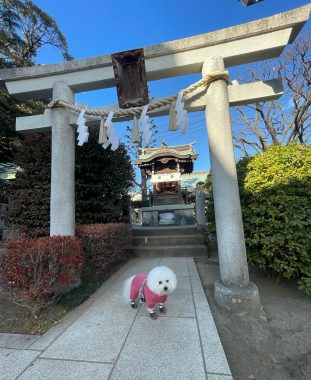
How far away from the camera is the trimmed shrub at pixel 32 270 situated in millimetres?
2871

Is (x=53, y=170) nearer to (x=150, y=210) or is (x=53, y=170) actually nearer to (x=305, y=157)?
(x=305, y=157)

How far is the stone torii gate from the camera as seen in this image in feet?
11.2

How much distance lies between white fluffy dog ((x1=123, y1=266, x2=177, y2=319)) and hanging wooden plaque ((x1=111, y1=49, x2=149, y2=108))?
9.10 ft

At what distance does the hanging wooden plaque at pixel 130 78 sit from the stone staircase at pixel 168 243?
433 centimetres

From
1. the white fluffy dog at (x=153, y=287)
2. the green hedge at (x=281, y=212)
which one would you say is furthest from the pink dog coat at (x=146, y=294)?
the green hedge at (x=281, y=212)

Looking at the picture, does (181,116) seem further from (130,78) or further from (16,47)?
(16,47)

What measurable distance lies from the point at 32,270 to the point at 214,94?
367cm

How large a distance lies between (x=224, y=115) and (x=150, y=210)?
8.40 metres

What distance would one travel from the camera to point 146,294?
297cm

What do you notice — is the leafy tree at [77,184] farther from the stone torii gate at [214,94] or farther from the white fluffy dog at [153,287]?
the white fluffy dog at [153,287]

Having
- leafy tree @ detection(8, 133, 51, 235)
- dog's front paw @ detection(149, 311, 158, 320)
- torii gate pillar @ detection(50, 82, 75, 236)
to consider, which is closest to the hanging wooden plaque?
torii gate pillar @ detection(50, 82, 75, 236)

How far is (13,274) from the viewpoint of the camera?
112 inches

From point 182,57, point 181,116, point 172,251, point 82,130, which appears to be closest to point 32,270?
point 82,130

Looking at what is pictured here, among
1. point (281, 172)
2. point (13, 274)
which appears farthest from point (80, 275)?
point (281, 172)
